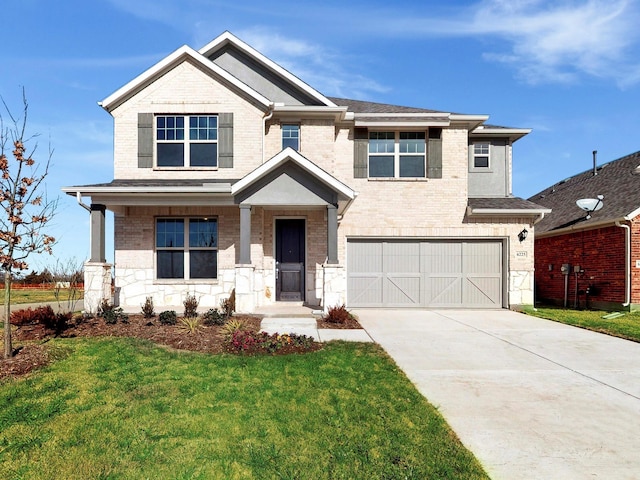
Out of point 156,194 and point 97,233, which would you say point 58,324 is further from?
point 156,194

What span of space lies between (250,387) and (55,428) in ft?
7.25

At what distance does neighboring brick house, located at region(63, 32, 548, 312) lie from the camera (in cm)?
1319

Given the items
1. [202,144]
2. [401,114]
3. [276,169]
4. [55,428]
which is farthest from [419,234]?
[55,428]

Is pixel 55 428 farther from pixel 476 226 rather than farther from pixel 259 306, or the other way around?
pixel 476 226

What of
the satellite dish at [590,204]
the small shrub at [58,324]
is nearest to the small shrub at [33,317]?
the small shrub at [58,324]

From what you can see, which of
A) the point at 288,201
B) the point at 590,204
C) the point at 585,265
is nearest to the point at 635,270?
the point at 585,265

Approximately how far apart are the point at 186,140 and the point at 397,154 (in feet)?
22.3

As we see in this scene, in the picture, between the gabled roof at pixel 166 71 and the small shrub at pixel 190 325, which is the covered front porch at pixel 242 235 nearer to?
the small shrub at pixel 190 325

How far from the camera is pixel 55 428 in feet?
15.4

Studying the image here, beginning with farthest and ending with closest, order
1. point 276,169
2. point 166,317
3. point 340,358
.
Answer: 1. point 276,169
2. point 166,317
3. point 340,358

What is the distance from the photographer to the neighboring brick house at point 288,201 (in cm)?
1319

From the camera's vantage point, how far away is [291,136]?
47.8 ft

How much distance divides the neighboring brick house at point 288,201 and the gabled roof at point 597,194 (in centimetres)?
284

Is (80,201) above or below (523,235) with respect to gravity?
above
